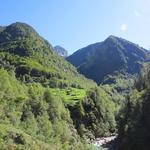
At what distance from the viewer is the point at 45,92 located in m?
167

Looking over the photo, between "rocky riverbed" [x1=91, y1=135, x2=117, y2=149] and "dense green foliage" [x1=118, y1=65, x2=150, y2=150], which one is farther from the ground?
"dense green foliage" [x1=118, y1=65, x2=150, y2=150]

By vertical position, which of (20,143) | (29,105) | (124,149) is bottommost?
(124,149)

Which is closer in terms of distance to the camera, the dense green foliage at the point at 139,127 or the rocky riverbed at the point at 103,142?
the dense green foliage at the point at 139,127

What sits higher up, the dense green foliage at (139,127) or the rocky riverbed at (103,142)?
the dense green foliage at (139,127)

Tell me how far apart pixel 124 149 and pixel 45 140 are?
21.5 m

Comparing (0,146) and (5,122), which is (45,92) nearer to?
(5,122)

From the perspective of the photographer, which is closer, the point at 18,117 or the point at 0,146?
the point at 0,146

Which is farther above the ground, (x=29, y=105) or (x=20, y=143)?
(x=29, y=105)

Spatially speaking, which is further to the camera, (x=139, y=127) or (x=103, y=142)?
(x=103, y=142)

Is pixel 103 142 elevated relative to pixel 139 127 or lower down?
lower down

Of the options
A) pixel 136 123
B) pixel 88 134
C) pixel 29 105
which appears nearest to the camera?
pixel 136 123

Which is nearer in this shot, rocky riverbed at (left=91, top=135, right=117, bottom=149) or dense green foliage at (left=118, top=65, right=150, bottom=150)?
dense green foliage at (left=118, top=65, right=150, bottom=150)

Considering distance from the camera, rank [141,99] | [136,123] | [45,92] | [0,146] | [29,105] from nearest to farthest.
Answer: [0,146], [136,123], [141,99], [29,105], [45,92]

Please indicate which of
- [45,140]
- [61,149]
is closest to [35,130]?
[45,140]
